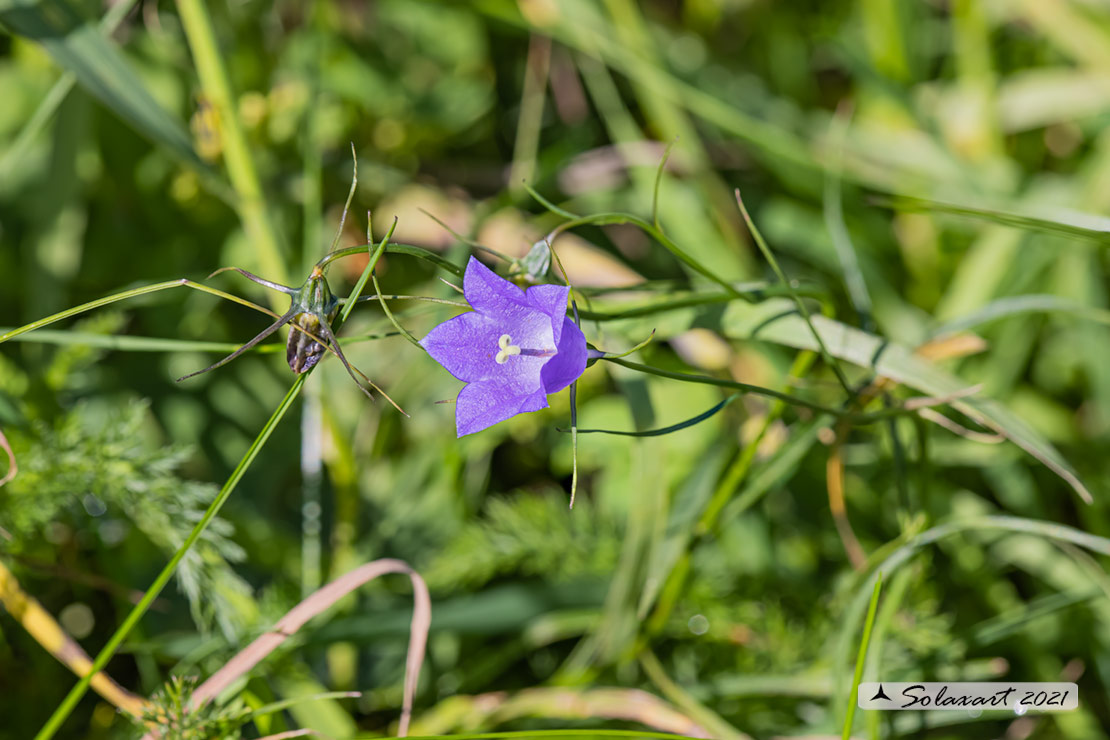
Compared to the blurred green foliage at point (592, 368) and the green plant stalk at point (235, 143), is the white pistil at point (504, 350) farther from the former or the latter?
the green plant stalk at point (235, 143)

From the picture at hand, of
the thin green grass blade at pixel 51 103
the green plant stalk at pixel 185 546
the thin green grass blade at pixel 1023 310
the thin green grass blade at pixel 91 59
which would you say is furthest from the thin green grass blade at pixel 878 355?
the thin green grass blade at pixel 51 103

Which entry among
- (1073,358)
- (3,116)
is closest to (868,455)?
(1073,358)

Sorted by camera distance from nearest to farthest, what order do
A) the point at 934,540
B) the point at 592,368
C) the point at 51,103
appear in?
the point at 934,540, the point at 51,103, the point at 592,368

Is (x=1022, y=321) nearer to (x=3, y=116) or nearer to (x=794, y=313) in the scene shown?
(x=794, y=313)

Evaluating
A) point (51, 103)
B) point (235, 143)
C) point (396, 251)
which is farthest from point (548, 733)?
point (51, 103)

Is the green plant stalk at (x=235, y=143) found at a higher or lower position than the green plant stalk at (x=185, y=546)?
higher

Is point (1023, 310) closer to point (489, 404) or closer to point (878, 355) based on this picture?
point (878, 355)
